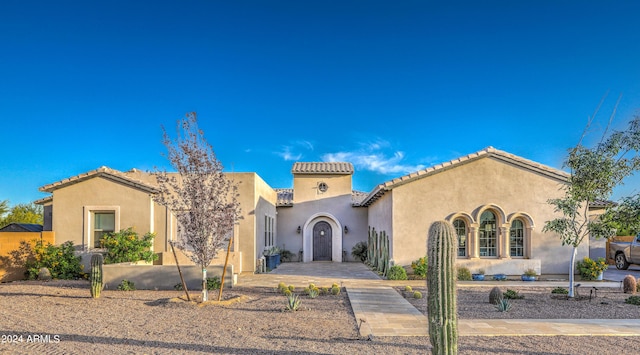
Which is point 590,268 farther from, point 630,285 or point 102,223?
point 102,223

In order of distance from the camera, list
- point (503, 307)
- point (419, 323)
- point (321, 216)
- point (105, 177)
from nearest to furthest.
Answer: point (419, 323)
point (503, 307)
point (105, 177)
point (321, 216)

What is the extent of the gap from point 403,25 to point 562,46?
549 cm

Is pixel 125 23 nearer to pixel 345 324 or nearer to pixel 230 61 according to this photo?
pixel 230 61

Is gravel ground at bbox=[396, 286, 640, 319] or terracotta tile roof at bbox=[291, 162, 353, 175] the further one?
terracotta tile roof at bbox=[291, 162, 353, 175]

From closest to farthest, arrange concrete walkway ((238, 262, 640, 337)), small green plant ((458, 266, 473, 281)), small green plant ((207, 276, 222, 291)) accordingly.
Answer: concrete walkway ((238, 262, 640, 337)) → small green plant ((207, 276, 222, 291)) → small green plant ((458, 266, 473, 281))

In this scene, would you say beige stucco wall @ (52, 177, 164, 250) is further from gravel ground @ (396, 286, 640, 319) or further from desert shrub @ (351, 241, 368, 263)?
desert shrub @ (351, 241, 368, 263)

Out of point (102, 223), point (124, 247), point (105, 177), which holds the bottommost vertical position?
point (124, 247)

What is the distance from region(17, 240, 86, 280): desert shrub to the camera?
1548cm

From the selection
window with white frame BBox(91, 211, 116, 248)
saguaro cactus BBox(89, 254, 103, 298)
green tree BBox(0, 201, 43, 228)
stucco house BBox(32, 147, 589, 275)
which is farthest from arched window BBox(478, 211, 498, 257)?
green tree BBox(0, 201, 43, 228)

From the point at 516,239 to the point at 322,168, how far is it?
12677 mm

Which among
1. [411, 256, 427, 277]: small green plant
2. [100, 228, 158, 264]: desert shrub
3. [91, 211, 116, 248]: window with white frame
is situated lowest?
[411, 256, 427, 277]: small green plant

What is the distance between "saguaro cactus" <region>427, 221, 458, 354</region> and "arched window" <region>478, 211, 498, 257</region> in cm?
1183

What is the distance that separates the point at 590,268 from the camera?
16312 millimetres

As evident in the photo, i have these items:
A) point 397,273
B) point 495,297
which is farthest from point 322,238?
point 495,297
